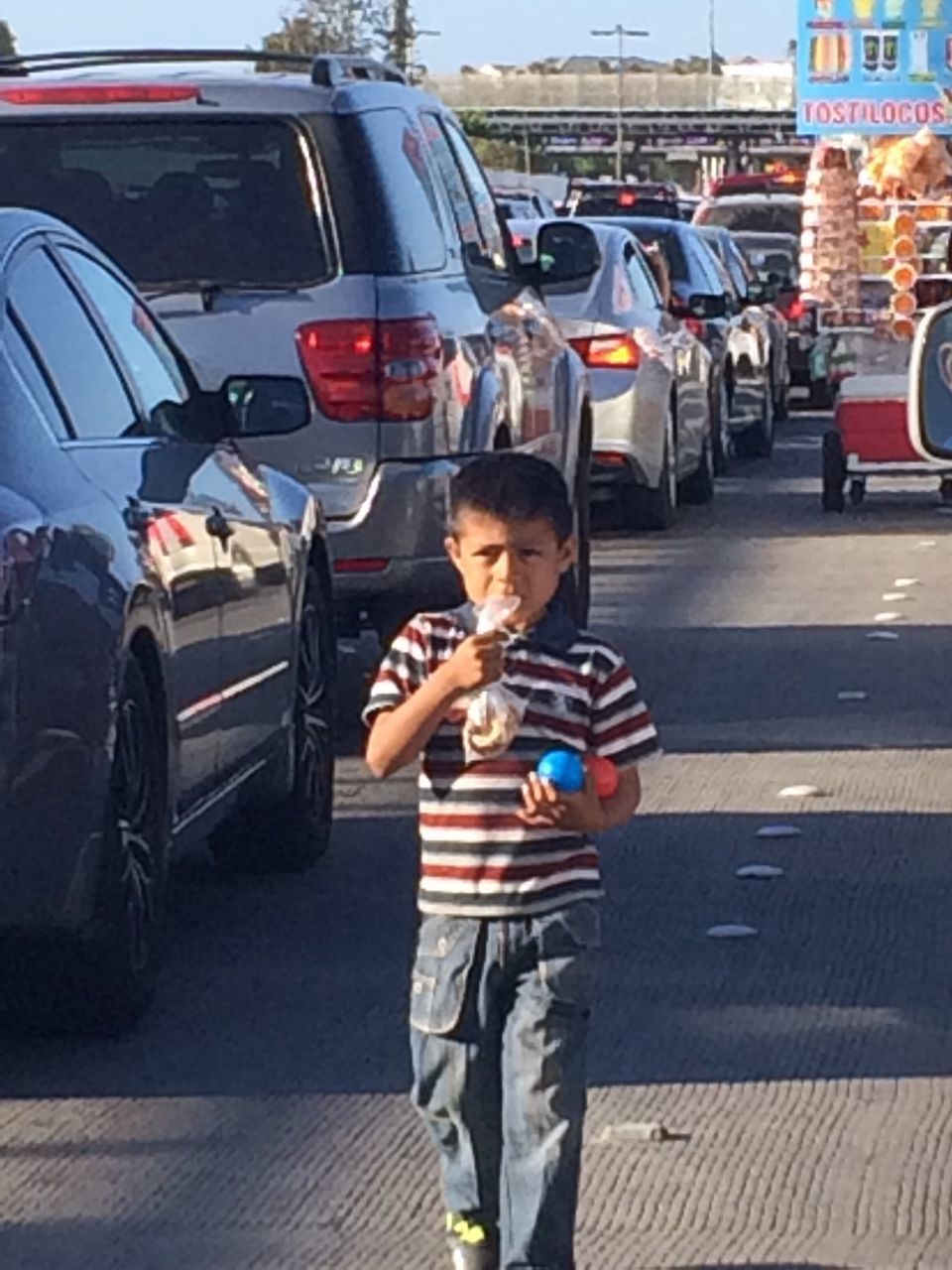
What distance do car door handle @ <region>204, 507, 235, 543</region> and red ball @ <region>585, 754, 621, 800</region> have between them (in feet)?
9.54

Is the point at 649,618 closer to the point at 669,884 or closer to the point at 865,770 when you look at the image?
the point at 865,770

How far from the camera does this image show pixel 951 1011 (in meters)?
7.20

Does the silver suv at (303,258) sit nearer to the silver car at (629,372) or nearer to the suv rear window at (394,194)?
the suv rear window at (394,194)

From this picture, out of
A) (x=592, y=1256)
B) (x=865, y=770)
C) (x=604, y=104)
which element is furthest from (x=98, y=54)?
(x=604, y=104)

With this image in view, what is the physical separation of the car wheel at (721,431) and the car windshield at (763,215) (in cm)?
1749

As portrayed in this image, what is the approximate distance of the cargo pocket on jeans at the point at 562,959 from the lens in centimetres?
498

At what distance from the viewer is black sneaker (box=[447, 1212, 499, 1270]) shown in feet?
16.7

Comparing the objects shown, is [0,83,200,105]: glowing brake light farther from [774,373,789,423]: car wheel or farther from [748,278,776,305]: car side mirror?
[774,373,789,423]: car wheel

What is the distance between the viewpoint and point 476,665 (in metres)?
4.86

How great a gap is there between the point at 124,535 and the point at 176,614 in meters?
0.40

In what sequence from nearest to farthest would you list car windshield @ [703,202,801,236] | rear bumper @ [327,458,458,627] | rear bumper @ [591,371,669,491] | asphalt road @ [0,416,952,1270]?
asphalt road @ [0,416,952,1270] < rear bumper @ [327,458,458,627] < rear bumper @ [591,371,669,491] < car windshield @ [703,202,801,236]

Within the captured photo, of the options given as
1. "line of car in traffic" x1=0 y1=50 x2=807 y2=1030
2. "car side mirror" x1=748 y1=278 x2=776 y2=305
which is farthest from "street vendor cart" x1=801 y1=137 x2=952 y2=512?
"line of car in traffic" x1=0 y1=50 x2=807 y2=1030

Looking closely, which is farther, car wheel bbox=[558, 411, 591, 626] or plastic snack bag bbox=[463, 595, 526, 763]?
car wheel bbox=[558, 411, 591, 626]

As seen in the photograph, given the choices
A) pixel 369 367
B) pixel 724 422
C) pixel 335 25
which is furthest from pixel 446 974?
pixel 335 25
